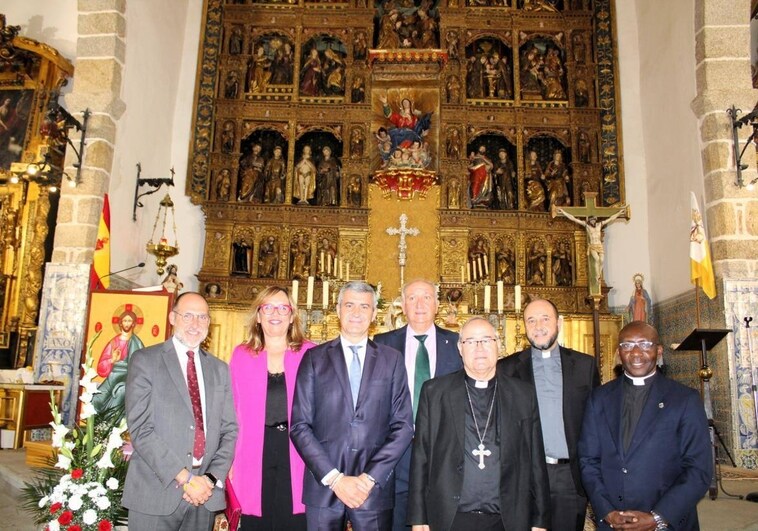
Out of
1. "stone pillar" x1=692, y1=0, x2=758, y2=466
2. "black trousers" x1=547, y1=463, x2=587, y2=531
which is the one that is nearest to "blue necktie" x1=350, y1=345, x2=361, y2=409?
"black trousers" x1=547, y1=463, x2=587, y2=531

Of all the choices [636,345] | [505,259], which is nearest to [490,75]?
[505,259]

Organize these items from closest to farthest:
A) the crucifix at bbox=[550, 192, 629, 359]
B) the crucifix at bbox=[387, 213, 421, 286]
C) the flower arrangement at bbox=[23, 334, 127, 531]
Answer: the flower arrangement at bbox=[23, 334, 127, 531] → the crucifix at bbox=[550, 192, 629, 359] → the crucifix at bbox=[387, 213, 421, 286]

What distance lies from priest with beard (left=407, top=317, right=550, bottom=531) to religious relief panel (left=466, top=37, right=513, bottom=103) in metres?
8.19

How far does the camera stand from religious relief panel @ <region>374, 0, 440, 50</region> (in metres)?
10.5

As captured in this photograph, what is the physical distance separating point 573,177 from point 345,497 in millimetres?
8329

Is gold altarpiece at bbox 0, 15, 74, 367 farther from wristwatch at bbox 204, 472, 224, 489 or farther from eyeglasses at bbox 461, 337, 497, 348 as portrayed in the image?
eyeglasses at bbox 461, 337, 497, 348

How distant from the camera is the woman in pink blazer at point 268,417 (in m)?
3.00

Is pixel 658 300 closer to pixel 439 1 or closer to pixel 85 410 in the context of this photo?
pixel 439 1

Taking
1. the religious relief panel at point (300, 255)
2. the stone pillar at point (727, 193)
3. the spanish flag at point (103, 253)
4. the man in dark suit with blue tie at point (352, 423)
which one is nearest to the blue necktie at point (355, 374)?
the man in dark suit with blue tie at point (352, 423)

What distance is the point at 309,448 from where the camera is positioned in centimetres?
282

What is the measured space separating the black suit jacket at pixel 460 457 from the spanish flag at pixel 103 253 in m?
5.46

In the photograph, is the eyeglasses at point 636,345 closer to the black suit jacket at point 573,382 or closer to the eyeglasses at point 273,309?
the black suit jacket at point 573,382

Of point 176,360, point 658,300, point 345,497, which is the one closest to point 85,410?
point 176,360

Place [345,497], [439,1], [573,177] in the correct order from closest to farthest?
[345,497] < [573,177] < [439,1]
